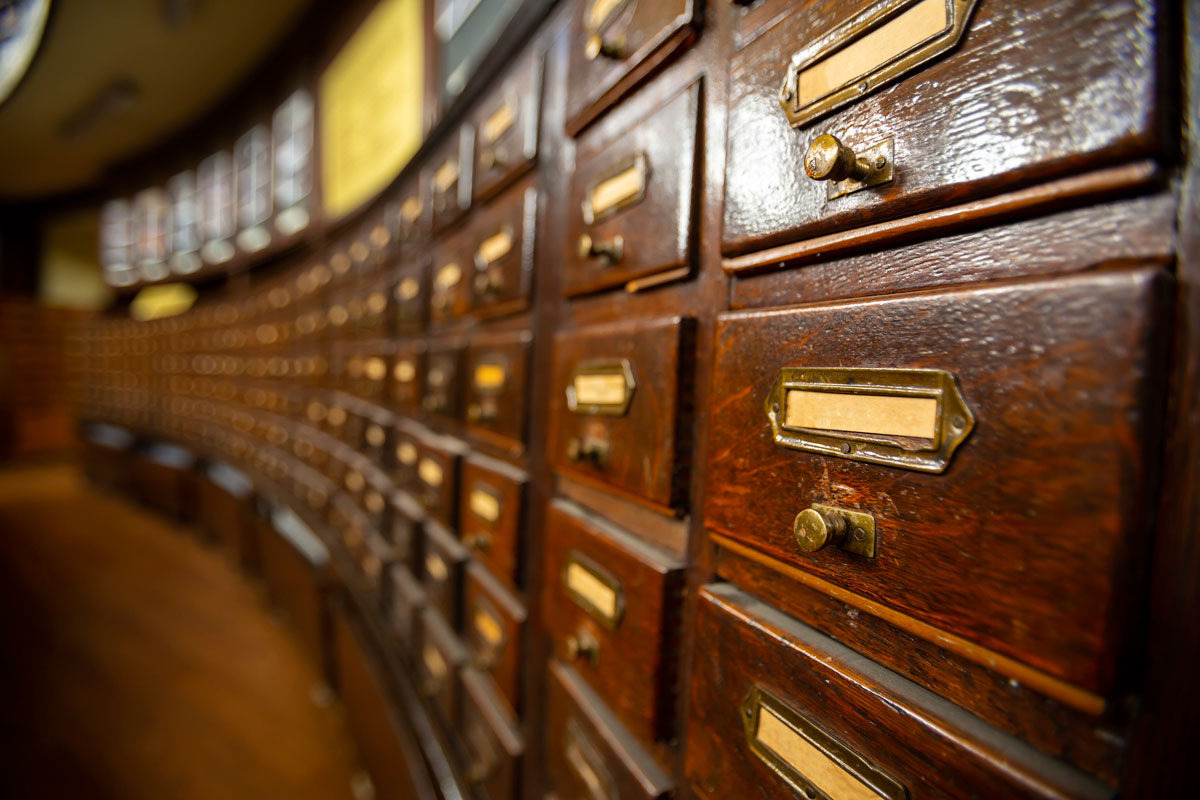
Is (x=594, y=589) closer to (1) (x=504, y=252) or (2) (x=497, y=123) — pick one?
(1) (x=504, y=252)

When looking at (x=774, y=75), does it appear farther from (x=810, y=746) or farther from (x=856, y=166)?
(x=810, y=746)

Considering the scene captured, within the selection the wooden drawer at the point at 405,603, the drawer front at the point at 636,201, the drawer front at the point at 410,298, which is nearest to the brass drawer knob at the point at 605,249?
the drawer front at the point at 636,201

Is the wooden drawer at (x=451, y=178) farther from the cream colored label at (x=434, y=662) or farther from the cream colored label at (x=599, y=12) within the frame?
the cream colored label at (x=434, y=662)

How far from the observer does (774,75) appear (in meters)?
0.44

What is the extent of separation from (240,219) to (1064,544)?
181 inches

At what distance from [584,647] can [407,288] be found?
3.62 ft

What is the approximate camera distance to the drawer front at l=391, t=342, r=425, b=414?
134cm

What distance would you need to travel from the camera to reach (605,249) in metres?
0.64

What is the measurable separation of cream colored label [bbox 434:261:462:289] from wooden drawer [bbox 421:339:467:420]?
0.44ft

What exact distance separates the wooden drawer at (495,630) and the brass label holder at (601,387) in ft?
1.40

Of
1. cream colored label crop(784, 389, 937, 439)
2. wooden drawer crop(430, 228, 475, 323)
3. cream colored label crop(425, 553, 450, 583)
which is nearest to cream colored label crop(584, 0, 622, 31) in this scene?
wooden drawer crop(430, 228, 475, 323)

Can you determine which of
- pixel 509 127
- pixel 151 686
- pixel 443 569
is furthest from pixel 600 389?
pixel 151 686

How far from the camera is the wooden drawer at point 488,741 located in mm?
923

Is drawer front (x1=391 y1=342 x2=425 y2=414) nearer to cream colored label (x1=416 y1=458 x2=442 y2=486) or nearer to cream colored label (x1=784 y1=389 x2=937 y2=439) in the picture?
cream colored label (x1=416 y1=458 x2=442 y2=486)
